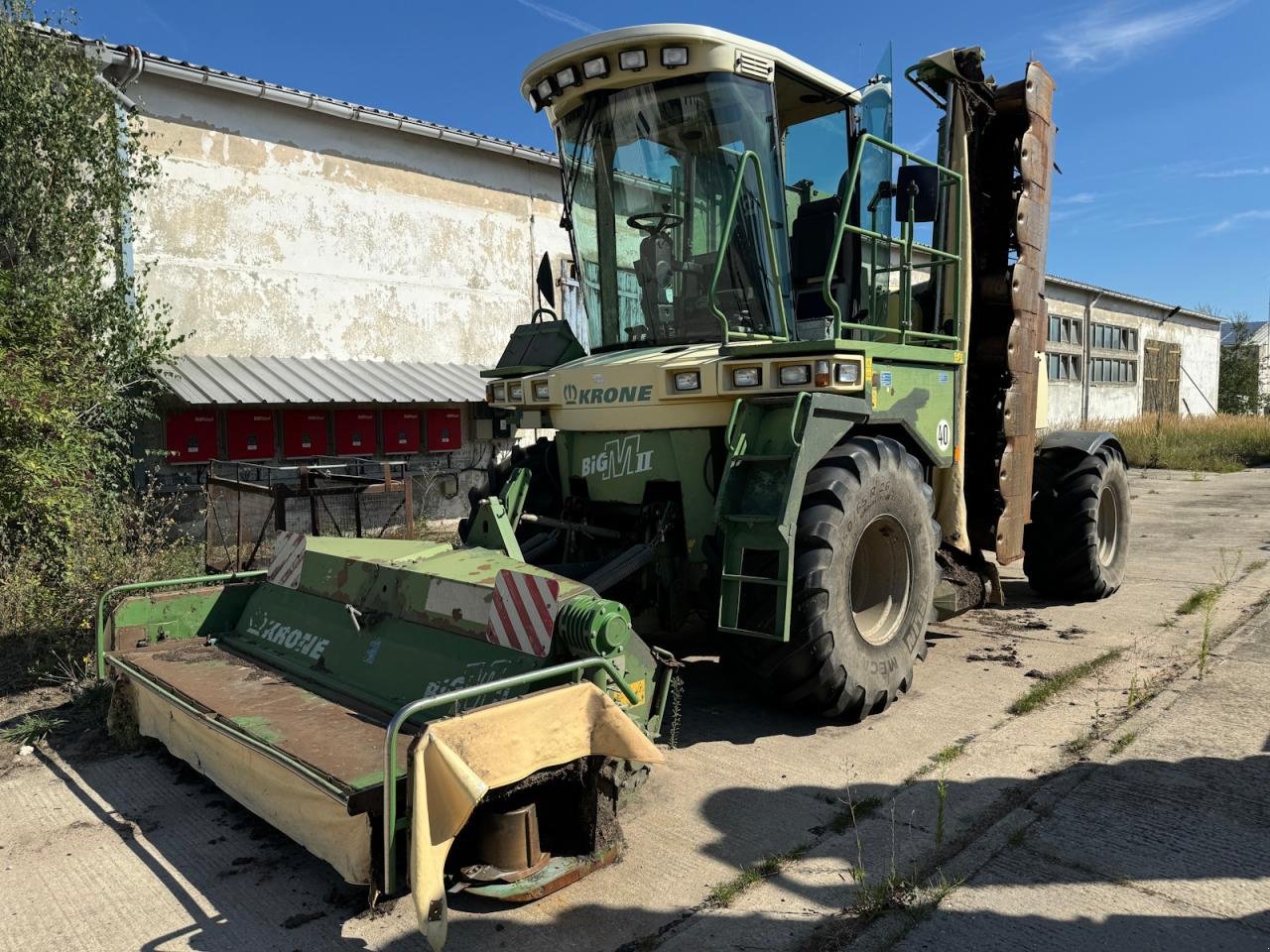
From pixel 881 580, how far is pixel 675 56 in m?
2.88

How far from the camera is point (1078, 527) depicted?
696 centimetres

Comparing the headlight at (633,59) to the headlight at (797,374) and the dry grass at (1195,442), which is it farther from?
the dry grass at (1195,442)

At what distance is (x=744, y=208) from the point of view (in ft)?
15.9

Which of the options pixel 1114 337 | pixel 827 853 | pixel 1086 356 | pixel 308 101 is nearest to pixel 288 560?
pixel 827 853

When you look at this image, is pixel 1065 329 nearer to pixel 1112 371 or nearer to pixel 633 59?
pixel 1112 371

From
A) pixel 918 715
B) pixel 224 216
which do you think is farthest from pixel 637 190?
pixel 224 216

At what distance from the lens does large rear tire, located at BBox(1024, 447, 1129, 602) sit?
6.98 meters

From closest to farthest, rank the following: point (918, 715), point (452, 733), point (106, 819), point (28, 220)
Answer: point (452, 733) → point (106, 819) → point (918, 715) → point (28, 220)

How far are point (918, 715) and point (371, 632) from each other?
8.87 ft

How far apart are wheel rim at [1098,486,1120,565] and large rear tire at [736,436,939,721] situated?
316cm

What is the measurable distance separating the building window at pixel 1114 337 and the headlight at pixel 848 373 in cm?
2283

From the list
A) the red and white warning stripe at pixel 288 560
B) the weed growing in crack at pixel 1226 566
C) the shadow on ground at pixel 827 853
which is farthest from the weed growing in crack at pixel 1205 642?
the red and white warning stripe at pixel 288 560

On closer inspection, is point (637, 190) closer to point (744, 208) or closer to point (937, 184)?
point (744, 208)

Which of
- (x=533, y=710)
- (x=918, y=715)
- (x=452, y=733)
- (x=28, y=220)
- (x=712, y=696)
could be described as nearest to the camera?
(x=452, y=733)
